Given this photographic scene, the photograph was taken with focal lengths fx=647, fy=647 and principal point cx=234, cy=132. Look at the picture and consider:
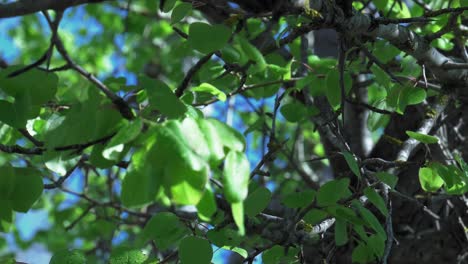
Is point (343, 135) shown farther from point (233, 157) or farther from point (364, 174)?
point (233, 157)

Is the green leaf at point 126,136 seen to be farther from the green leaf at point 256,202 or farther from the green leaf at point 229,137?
the green leaf at point 256,202

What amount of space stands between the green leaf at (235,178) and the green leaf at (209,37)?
33 centimetres

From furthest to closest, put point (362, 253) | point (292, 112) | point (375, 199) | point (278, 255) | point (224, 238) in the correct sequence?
point (292, 112), point (362, 253), point (278, 255), point (224, 238), point (375, 199)

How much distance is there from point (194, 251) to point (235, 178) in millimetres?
552

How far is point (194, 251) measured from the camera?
1516 mm

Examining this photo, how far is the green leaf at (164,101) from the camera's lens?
1.17m

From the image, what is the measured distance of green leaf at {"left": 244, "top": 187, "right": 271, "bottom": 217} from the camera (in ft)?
4.95

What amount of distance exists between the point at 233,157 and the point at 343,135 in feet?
3.06

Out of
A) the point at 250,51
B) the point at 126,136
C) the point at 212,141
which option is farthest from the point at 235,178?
the point at 250,51

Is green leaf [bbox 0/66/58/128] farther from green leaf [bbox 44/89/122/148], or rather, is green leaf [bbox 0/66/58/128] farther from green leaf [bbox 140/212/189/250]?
green leaf [bbox 140/212/189/250]

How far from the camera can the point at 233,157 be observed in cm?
104

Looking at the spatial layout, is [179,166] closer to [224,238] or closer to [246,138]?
[224,238]

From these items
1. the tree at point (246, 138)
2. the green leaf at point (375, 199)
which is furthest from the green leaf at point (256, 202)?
the green leaf at point (375, 199)

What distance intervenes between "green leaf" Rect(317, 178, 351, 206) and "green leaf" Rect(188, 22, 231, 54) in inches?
17.0
